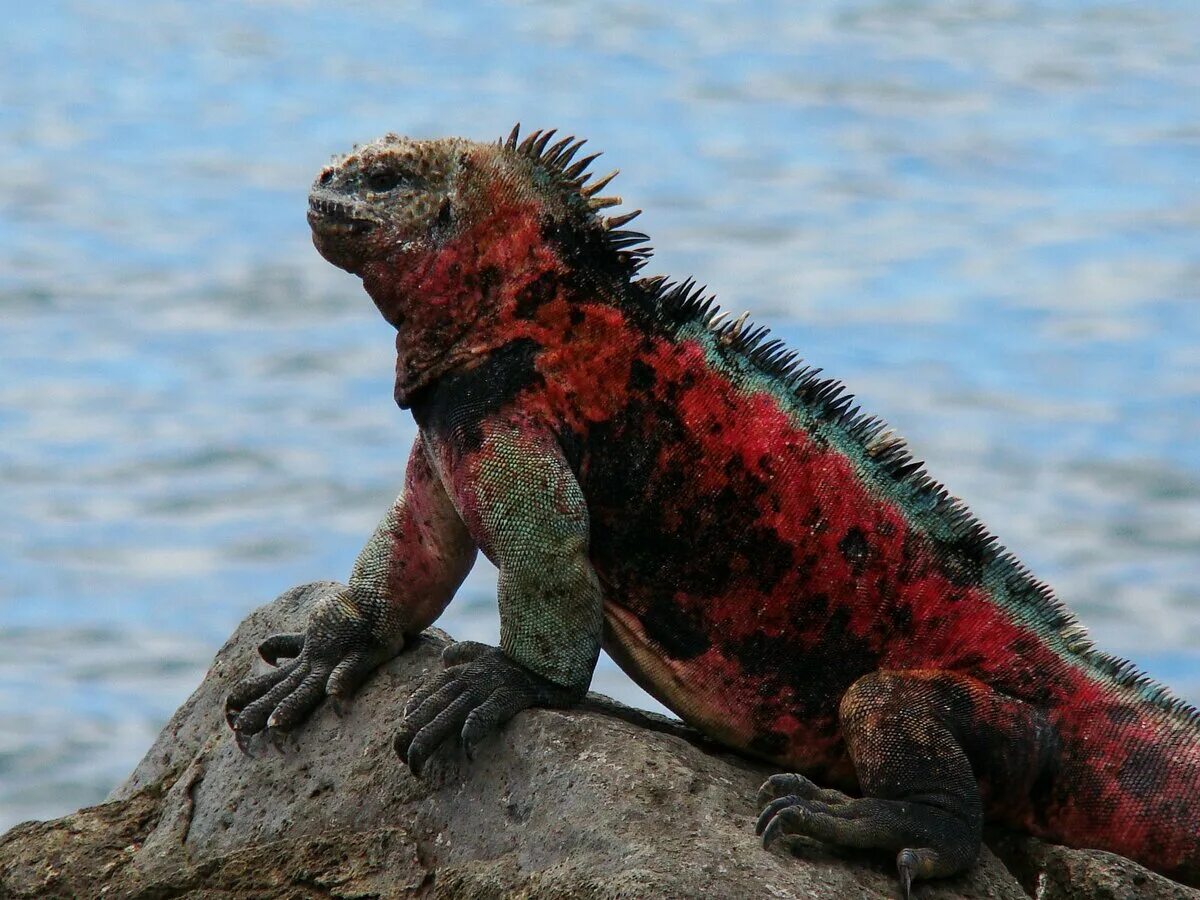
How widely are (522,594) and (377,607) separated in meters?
0.72

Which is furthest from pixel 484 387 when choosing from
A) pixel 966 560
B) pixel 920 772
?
pixel 920 772

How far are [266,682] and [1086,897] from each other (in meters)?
2.52

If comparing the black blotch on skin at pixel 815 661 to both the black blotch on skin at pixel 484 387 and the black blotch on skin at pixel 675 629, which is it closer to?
the black blotch on skin at pixel 675 629

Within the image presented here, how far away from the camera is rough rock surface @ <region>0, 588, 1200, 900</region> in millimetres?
4941

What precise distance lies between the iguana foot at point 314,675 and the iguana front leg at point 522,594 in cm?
47

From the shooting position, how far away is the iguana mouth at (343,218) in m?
5.65

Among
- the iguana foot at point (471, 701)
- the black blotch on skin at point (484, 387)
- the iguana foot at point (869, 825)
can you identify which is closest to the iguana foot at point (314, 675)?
the iguana foot at point (471, 701)

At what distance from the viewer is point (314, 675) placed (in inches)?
234

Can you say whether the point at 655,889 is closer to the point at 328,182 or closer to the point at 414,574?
the point at 414,574

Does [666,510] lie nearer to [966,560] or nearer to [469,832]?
[966,560]

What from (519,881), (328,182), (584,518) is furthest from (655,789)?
(328,182)

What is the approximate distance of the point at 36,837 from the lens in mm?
6090

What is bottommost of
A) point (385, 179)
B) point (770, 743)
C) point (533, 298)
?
point (770, 743)

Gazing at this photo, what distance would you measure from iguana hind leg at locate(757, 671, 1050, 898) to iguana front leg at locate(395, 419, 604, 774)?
2.39 feet
